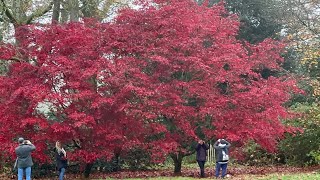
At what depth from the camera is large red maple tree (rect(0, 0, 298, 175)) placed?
1391 cm

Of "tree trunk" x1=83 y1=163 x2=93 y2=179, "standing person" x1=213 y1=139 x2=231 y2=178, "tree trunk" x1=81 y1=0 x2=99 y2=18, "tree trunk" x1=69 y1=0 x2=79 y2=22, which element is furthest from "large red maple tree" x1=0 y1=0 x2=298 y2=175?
"tree trunk" x1=69 y1=0 x2=79 y2=22

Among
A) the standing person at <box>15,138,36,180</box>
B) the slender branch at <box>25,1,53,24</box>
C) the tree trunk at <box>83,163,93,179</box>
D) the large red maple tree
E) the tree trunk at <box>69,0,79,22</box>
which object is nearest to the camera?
the standing person at <box>15,138,36,180</box>

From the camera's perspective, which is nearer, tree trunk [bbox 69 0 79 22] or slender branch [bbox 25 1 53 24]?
slender branch [bbox 25 1 53 24]

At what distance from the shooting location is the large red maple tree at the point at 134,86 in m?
13.9

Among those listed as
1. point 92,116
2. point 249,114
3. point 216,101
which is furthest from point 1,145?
point 249,114

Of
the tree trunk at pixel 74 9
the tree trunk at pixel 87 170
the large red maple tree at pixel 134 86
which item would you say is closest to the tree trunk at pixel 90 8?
the tree trunk at pixel 74 9

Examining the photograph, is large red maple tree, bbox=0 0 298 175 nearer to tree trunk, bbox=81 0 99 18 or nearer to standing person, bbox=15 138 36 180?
standing person, bbox=15 138 36 180

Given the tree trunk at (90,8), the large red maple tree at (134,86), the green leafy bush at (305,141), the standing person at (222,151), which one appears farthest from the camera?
the tree trunk at (90,8)

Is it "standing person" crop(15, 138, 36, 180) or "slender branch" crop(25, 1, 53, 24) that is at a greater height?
"slender branch" crop(25, 1, 53, 24)

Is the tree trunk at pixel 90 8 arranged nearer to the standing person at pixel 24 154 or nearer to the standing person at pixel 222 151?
the standing person at pixel 24 154

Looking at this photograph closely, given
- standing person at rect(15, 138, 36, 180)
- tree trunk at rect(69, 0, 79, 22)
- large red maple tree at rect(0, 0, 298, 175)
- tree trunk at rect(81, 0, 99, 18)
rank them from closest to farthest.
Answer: standing person at rect(15, 138, 36, 180)
large red maple tree at rect(0, 0, 298, 175)
tree trunk at rect(81, 0, 99, 18)
tree trunk at rect(69, 0, 79, 22)

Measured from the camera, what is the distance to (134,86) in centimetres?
1357

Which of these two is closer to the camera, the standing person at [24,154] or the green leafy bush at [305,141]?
the standing person at [24,154]

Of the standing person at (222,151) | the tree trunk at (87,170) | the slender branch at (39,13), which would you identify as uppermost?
the slender branch at (39,13)
